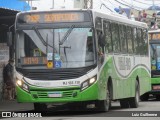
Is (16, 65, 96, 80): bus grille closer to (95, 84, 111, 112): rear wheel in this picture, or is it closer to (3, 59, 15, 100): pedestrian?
(95, 84, 111, 112): rear wheel

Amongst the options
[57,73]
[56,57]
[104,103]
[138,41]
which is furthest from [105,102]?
[138,41]

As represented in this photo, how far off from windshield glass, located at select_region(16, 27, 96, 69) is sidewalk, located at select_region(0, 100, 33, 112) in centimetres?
393

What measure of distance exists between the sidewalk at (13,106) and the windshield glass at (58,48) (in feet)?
12.9

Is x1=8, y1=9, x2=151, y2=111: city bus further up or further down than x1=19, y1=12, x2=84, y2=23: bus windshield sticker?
further down

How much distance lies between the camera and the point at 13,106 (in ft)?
82.2

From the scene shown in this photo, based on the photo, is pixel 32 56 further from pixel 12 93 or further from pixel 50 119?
pixel 12 93

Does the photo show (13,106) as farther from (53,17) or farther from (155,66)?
(155,66)

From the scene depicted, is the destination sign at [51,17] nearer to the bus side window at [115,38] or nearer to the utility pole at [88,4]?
the bus side window at [115,38]

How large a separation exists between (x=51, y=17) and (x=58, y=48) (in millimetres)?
1083

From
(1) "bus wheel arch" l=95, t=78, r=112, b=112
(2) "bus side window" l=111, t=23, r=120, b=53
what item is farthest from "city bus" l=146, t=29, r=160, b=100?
(1) "bus wheel arch" l=95, t=78, r=112, b=112

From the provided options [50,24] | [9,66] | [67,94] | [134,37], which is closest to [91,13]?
[50,24]

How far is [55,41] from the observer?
1936 centimetres

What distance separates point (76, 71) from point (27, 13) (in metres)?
2.55

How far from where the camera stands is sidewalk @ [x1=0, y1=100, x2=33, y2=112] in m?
23.4
